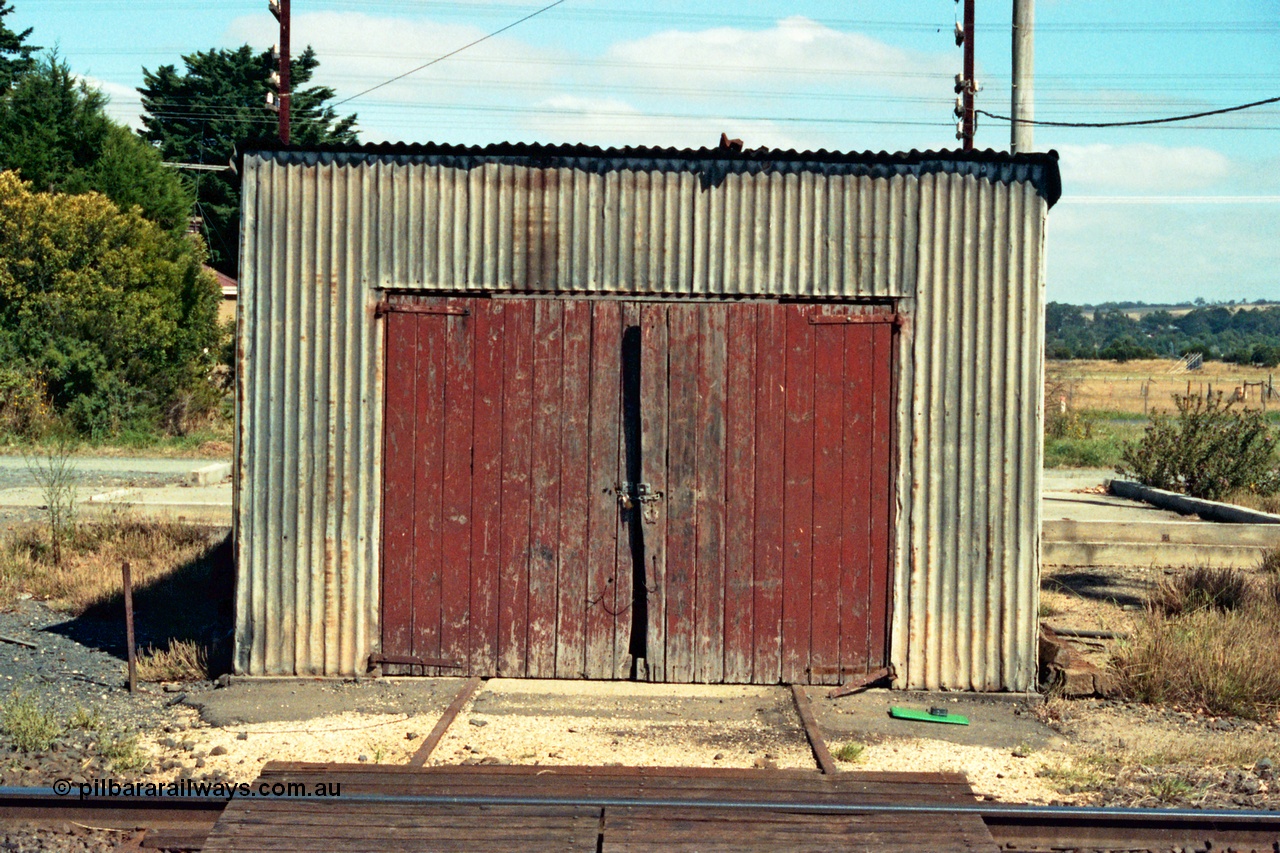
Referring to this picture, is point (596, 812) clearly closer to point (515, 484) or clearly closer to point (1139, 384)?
point (515, 484)

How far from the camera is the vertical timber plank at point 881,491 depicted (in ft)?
27.0

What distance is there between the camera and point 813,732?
7.09 metres

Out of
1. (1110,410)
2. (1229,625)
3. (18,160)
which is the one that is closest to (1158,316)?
(1110,410)

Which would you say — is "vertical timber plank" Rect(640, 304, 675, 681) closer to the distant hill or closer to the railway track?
the railway track

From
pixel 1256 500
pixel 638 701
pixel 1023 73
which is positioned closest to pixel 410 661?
pixel 638 701

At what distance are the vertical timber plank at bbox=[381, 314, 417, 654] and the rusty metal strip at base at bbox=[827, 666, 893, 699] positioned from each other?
9.58 feet

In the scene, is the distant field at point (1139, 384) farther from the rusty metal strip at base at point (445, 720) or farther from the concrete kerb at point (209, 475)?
the rusty metal strip at base at point (445, 720)

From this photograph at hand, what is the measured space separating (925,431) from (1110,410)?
3854 centimetres

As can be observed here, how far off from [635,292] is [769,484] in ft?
5.24

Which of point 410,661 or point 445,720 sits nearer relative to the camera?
point 445,720

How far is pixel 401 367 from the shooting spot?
8.32m

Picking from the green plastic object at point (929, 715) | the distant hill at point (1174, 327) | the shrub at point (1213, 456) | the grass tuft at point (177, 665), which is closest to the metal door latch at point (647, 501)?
the green plastic object at point (929, 715)

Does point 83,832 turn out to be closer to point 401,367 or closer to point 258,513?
point 258,513

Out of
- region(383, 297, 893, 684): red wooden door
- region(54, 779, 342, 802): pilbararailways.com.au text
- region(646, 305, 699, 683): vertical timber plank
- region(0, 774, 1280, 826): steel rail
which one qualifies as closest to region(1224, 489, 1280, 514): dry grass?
region(383, 297, 893, 684): red wooden door
